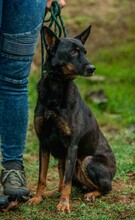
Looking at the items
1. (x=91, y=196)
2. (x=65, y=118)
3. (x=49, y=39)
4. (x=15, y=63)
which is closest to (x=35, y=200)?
(x=91, y=196)

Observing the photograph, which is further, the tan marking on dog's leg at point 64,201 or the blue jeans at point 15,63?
the tan marking on dog's leg at point 64,201

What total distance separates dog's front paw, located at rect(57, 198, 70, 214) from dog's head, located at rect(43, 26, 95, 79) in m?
0.96

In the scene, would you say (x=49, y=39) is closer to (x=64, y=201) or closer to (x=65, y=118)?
(x=65, y=118)

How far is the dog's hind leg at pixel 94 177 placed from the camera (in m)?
4.98

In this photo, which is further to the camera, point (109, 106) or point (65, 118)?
point (109, 106)

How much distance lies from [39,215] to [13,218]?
198 millimetres

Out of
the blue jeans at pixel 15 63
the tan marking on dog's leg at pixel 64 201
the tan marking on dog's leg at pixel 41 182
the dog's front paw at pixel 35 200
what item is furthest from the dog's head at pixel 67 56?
the dog's front paw at pixel 35 200

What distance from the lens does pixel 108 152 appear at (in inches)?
206

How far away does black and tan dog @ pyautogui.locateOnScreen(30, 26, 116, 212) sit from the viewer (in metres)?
4.59

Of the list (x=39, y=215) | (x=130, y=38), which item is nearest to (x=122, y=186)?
(x=39, y=215)

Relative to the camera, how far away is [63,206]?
452cm

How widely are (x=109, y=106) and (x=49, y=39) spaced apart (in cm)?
505

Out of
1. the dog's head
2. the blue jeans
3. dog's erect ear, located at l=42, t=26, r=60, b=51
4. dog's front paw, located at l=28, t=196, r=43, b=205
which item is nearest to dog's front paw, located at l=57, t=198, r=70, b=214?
dog's front paw, located at l=28, t=196, r=43, b=205

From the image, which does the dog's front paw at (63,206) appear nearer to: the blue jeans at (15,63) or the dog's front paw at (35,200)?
the dog's front paw at (35,200)
